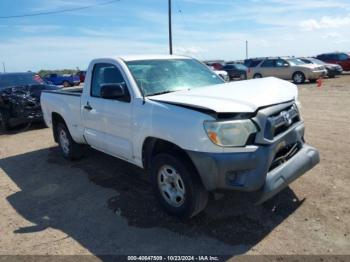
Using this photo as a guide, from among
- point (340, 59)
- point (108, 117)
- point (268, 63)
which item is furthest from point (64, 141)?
point (340, 59)

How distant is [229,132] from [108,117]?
208 cm

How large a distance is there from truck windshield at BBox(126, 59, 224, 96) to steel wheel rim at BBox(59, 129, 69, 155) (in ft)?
8.18

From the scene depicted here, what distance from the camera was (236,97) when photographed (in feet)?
12.2

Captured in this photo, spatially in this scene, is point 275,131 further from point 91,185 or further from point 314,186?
point 91,185

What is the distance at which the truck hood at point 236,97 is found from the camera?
3.47 meters

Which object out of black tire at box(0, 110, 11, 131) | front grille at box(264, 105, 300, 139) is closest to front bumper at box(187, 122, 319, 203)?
front grille at box(264, 105, 300, 139)

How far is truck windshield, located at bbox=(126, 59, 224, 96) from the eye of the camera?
180 inches

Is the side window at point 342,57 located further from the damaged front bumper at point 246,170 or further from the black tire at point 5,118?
the damaged front bumper at point 246,170

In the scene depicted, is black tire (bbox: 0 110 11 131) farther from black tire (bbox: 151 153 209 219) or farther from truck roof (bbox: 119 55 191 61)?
black tire (bbox: 151 153 209 219)

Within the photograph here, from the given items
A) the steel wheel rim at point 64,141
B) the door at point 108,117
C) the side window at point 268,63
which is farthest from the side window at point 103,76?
the side window at point 268,63

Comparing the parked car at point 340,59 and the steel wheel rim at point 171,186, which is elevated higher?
the parked car at point 340,59

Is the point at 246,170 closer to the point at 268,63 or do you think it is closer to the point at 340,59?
the point at 268,63

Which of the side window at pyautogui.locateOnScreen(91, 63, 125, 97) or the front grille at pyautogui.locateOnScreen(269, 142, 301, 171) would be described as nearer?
the front grille at pyautogui.locateOnScreen(269, 142, 301, 171)

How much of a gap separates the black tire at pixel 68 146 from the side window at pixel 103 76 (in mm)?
1395
